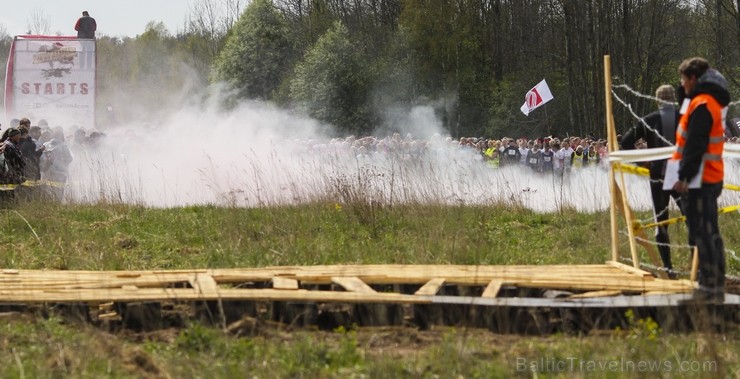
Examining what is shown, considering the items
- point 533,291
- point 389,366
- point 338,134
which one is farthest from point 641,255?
point 338,134

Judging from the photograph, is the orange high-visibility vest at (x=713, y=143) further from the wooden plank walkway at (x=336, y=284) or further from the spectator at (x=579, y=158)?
the spectator at (x=579, y=158)

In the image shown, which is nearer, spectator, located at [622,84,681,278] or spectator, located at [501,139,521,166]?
spectator, located at [622,84,681,278]

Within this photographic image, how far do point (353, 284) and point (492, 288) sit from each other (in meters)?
1.16

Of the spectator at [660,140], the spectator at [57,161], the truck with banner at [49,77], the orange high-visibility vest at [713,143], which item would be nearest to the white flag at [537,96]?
the truck with banner at [49,77]

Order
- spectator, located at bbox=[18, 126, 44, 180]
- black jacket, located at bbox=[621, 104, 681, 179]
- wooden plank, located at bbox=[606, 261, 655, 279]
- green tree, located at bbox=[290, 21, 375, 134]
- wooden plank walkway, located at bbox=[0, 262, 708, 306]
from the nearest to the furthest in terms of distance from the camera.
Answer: wooden plank walkway, located at bbox=[0, 262, 708, 306] → wooden plank, located at bbox=[606, 261, 655, 279] → black jacket, located at bbox=[621, 104, 681, 179] → spectator, located at bbox=[18, 126, 44, 180] → green tree, located at bbox=[290, 21, 375, 134]

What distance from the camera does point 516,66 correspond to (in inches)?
2151

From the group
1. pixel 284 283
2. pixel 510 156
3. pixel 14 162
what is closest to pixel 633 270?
pixel 284 283

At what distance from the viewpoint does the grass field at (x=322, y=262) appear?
645 cm

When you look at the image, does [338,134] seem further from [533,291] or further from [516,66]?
[533,291]

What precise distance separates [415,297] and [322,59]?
43.8m

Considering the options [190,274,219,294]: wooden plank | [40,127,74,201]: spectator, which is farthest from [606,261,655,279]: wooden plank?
[40,127,74,201]: spectator

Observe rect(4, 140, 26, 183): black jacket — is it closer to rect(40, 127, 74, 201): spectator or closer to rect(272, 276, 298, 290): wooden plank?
rect(40, 127, 74, 201): spectator

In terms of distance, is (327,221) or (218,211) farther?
(218,211)

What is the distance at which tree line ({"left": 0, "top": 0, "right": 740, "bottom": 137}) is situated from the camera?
134 feet
